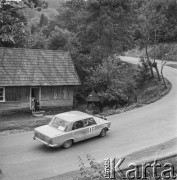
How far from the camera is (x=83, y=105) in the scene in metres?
28.9

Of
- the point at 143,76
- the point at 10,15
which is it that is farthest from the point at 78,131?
the point at 143,76

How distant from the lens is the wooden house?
24.4 meters

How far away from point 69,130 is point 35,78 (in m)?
11.9

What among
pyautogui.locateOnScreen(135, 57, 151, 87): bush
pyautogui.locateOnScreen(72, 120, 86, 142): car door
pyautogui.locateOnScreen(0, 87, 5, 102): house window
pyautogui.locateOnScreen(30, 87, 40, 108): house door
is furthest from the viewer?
pyautogui.locateOnScreen(135, 57, 151, 87): bush

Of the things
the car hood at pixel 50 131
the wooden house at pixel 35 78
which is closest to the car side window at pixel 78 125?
the car hood at pixel 50 131

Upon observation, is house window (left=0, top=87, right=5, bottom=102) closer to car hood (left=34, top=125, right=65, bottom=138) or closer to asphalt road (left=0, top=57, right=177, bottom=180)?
asphalt road (left=0, top=57, right=177, bottom=180)

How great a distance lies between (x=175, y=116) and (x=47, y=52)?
1445cm

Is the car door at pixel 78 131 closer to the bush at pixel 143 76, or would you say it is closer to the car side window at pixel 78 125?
the car side window at pixel 78 125

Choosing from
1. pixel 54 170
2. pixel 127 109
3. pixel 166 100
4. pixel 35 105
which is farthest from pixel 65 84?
pixel 54 170

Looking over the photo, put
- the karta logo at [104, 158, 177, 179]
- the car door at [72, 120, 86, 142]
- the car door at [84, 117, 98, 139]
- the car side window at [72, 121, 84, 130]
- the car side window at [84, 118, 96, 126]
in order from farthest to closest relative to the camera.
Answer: the car side window at [84, 118, 96, 126]
the car door at [84, 117, 98, 139]
the car side window at [72, 121, 84, 130]
the car door at [72, 120, 86, 142]
the karta logo at [104, 158, 177, 179]

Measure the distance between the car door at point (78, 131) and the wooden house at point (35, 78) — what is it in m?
10.9

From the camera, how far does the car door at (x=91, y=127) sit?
48.8 ft

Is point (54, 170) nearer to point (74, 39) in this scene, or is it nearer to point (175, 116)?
point (175, 116)

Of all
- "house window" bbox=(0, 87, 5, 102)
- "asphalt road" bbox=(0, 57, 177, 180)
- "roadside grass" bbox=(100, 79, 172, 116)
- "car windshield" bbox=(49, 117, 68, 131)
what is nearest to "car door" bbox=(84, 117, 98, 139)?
"asphalt road" bbox=(0, 57, 177, 180)
